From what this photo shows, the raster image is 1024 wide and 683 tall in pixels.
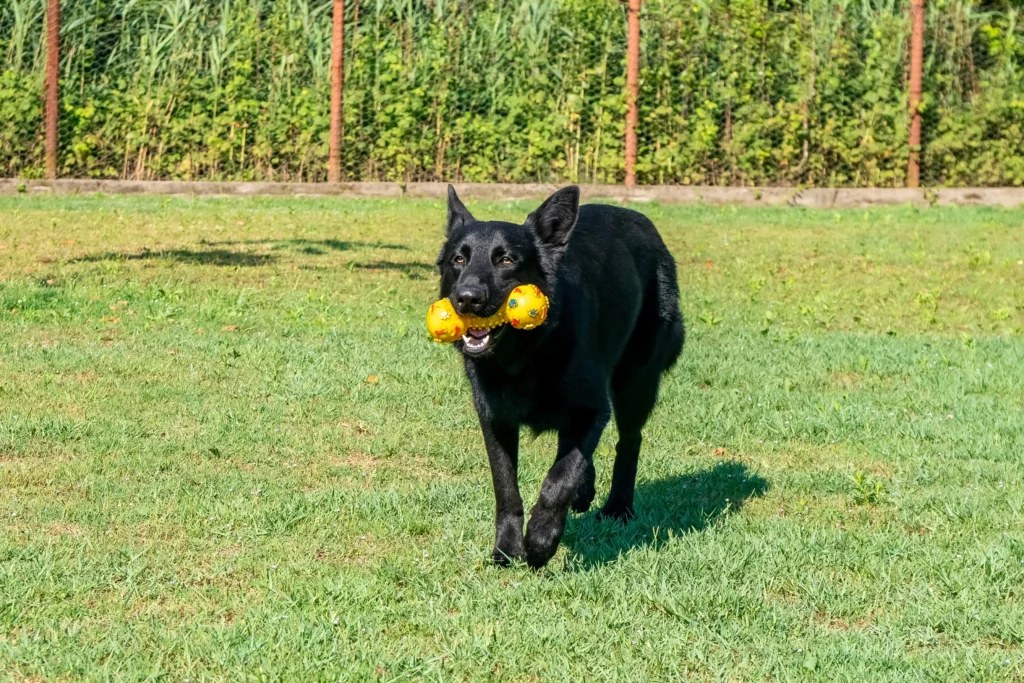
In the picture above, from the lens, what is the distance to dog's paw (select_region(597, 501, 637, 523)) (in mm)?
5738

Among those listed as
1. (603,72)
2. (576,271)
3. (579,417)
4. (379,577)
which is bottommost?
(379,577)

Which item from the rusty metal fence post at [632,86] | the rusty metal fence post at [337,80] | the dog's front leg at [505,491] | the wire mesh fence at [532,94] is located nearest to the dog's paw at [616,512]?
the dog's front leg at [505,491]

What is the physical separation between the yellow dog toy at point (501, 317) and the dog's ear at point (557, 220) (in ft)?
1.02

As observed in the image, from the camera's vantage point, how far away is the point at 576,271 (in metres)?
5.40

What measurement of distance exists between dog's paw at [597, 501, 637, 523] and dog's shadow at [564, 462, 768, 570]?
0.11 feet

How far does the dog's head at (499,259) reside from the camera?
15.8ft

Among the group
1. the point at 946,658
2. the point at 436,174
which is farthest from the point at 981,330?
the point at 436,174

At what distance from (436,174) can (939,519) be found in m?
13.9

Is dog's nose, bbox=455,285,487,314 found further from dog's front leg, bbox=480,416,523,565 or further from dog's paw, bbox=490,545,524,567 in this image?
dog's paw, bbox=490,545,524,567

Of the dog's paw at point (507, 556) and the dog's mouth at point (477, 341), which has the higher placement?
the dog's mouth at point (477, 341)

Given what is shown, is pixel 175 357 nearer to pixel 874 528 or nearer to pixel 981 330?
pixel 874 528

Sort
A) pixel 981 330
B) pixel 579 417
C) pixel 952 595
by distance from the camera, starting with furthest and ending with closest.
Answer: pixel 981 330 < pixel 579 417 < pixel 952 595

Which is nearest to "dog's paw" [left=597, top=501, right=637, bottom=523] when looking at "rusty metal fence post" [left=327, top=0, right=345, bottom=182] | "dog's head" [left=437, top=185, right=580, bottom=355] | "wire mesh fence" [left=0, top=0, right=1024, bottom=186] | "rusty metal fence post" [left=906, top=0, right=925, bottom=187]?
"dog's head" [left=437, top=185, right=580, bottom=355]

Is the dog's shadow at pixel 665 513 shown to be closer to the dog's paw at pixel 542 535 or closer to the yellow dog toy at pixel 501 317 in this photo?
the dog's paw at pixel 542 535
